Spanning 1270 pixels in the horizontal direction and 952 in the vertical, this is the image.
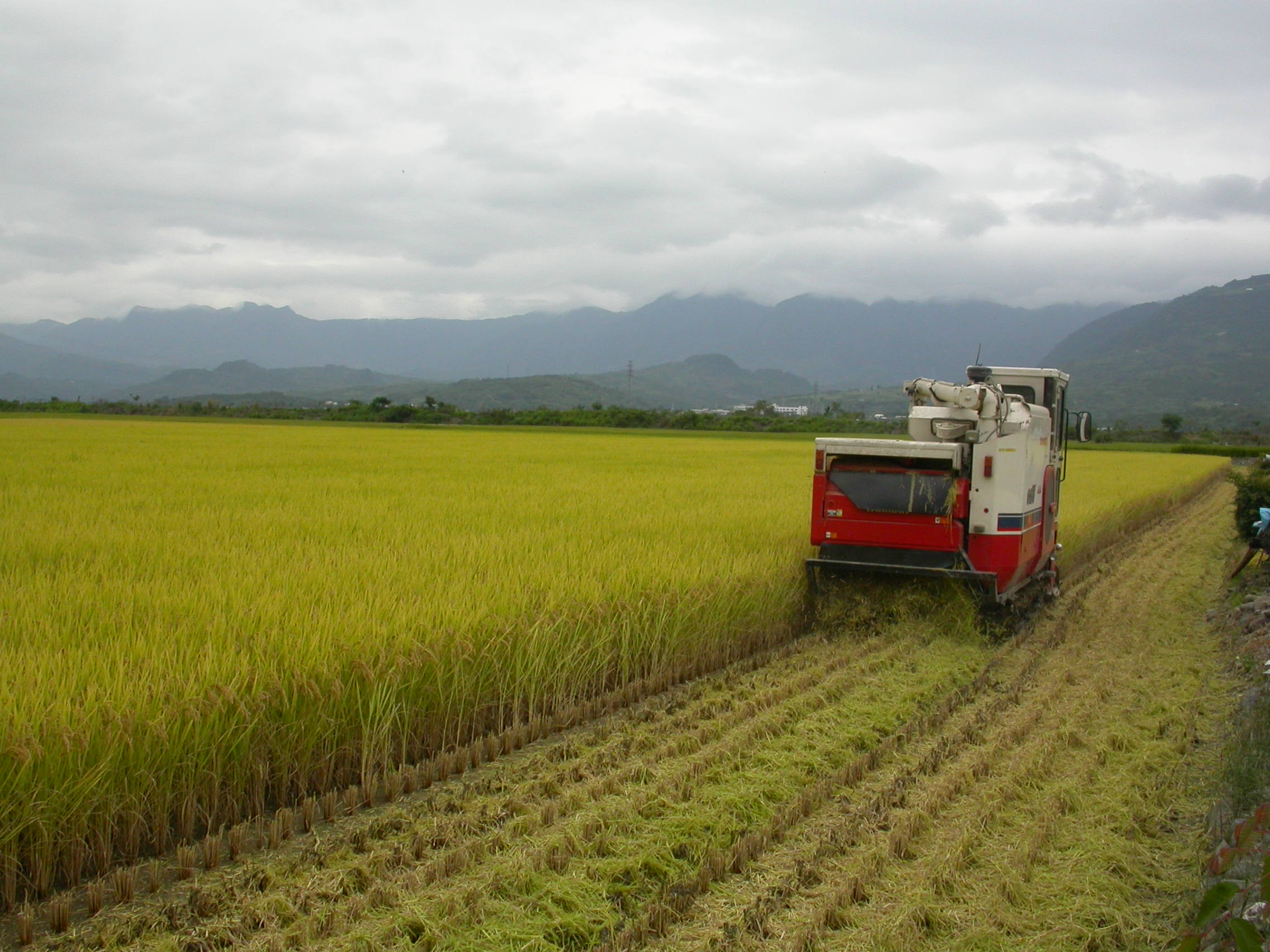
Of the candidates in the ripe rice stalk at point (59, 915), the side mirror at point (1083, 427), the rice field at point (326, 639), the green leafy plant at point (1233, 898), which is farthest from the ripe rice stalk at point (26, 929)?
the side mirror at point (1083, 427)

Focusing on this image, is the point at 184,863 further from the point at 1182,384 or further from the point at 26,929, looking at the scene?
the point at 1182,384

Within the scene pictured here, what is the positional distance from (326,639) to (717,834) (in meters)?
2.01

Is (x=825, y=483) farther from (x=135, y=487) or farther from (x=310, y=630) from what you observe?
(x=135, y=487)

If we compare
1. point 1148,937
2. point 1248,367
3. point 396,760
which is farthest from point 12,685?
point 1248,367

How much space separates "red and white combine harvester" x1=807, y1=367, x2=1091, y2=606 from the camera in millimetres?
7551

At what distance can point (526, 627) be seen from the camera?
525 cm

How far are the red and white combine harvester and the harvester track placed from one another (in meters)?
1.57

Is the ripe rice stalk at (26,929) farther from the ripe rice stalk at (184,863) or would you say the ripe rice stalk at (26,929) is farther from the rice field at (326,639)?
the ripe rice stalk at (184,863)

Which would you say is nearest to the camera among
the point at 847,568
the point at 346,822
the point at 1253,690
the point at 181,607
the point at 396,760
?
the point at 346,822

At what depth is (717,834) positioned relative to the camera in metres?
3.79

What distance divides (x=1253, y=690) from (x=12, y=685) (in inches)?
265

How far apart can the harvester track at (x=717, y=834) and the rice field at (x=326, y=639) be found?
6.3 inches

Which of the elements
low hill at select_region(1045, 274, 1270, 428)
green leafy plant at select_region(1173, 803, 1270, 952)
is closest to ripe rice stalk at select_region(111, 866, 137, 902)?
green leafy plant at select_region(1173, 803, 1270, 952)

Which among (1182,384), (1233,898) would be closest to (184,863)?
(1233,898)
